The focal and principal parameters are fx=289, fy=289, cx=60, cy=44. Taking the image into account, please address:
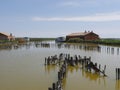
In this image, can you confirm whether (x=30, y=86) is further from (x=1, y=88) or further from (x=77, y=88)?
(x=77, y=88)

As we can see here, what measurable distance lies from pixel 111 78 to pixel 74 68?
706 centimetres

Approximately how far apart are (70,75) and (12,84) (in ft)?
21.4

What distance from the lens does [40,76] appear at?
25516 millimetres

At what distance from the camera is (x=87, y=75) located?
2664 cm

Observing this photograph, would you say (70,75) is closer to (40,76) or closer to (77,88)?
(40,76)

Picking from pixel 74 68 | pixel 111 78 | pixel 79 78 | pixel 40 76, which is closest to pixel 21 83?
→ pixel 40 76

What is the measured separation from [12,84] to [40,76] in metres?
4.10

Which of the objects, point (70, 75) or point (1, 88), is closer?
point (1, 88)

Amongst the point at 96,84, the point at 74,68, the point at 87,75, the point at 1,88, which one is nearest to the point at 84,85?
the point at 96,84

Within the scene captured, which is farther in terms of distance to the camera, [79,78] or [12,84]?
[79,78]

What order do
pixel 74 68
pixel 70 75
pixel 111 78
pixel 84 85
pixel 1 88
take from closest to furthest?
pixel 1 88 < pixel 84 85 < pixel 111 78 < pixel 70 75 < pixel 74 68

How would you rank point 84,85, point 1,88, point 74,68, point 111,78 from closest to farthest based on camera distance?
point 1,88 < point 84,85 < point 111,78 < point 74,68

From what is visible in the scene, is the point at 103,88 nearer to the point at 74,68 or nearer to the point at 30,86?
the point at 30,86

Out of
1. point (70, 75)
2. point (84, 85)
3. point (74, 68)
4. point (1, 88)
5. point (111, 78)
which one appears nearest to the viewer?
point (1, 88)
